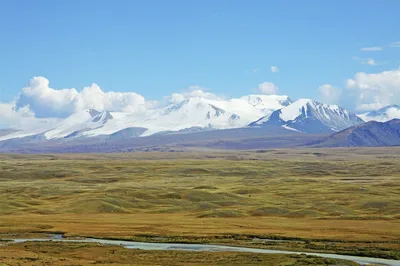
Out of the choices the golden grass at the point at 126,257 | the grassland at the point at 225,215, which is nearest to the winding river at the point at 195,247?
the grassland at the point at 225,215

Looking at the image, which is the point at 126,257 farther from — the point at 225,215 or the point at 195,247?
the point at 225,215

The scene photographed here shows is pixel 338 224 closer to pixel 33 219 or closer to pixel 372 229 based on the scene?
pixel 372 229

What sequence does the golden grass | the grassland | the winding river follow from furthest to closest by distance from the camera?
the grassland < the winding river < the golden grass

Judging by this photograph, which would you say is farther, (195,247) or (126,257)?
(195,247)

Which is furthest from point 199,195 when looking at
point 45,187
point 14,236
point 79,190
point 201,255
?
point 201,255

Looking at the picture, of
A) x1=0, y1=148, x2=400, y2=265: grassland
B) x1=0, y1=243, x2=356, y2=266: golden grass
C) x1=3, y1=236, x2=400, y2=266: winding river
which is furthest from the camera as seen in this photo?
x1=0, y1=148, x2=400, y2=265: grassland

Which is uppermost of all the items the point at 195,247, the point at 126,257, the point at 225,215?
the point at 126,257

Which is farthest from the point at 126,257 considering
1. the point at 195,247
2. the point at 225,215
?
the point at 225,215

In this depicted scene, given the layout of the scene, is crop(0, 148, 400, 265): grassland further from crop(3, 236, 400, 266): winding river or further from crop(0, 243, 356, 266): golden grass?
crop(0, 243, 356, 266): golden grass

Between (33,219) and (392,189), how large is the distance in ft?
285

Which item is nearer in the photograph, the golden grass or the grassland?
the golden grass

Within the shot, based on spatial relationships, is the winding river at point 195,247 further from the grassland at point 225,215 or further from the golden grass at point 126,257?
the golden grass at point 126,257

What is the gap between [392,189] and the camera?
162 m

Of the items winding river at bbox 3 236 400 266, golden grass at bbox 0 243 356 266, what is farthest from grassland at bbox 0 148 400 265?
golden grass at bbox 0 243 356 266
